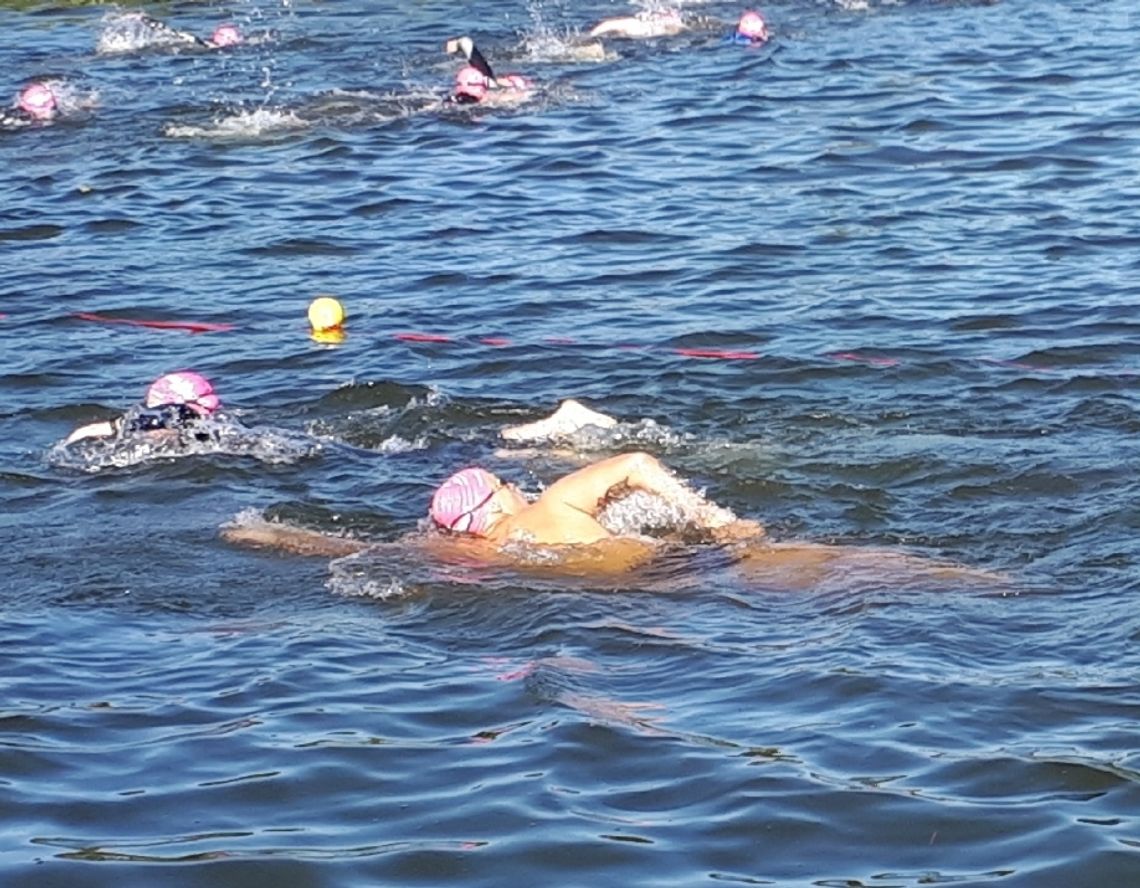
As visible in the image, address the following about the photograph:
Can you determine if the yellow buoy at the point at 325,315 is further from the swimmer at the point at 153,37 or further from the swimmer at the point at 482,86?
the swimmer at the point at 153,37

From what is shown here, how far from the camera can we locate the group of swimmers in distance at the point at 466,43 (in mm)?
21250

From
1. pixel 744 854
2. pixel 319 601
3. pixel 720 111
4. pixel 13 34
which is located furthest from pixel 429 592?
pixel 13 34

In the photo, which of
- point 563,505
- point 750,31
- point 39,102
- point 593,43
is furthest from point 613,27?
point 563,505

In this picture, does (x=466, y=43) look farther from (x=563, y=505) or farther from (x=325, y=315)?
(x=563, y=505)

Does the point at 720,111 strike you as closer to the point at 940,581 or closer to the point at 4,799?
the point at 940,581

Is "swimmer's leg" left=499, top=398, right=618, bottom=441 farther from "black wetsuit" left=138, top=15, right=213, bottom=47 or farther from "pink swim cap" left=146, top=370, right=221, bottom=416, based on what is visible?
"black wetsuit" left=138, top=15, right=213, bottom=47

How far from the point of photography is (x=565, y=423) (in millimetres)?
12156

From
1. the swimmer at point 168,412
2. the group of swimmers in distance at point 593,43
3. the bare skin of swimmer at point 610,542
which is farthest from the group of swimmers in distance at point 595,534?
the group of swimmers in distance at point 593,43

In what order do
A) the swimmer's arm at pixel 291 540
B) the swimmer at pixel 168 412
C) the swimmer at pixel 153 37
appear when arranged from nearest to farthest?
the swimmer's arm at pixel 291 540
the swimmer at pixel 168 412
the swimmer at pixel 153 37

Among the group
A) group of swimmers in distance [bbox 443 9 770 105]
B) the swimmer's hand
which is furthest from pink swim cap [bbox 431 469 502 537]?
group of swimmers in distance [bbox 443 9 770 105]

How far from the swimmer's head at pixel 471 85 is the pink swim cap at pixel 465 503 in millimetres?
11197

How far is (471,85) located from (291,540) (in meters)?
11.1

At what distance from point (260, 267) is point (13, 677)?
8.02 meters

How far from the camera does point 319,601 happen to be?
32.6 feet
